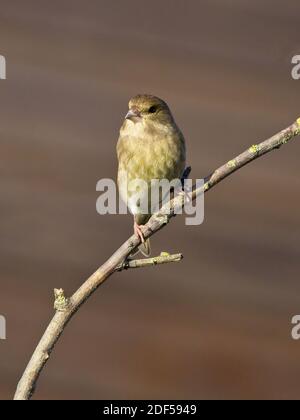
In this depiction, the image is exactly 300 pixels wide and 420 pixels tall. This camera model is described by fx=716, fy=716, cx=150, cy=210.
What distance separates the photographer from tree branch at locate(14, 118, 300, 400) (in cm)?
81

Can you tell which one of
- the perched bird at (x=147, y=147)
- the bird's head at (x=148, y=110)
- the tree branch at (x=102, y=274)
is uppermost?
the bird's head at (x=148, y=110)

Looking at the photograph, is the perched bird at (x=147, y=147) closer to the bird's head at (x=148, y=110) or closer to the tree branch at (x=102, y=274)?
the bird's head at (x=148, y=110)

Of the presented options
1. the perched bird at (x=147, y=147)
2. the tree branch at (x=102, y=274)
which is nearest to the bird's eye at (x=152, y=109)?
the perched bird at (x=147, y=147)

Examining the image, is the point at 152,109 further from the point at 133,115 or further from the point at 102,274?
the point at 102,274

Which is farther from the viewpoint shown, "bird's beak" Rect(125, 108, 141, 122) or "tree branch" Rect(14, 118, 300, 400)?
"bird's beak" Rect(125, 108, 141, 122)

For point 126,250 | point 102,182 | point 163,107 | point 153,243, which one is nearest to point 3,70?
point 102,182

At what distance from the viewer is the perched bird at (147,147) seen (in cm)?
197

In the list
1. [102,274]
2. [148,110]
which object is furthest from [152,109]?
[102,274]

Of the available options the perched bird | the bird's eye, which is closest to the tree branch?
the perched bird

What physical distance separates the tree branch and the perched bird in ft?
3.04

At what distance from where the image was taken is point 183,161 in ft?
6.54

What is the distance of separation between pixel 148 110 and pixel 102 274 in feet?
3.83

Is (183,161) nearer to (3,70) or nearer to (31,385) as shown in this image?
(31,385)

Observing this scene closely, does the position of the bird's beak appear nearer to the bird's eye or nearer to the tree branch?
the bird's eye
